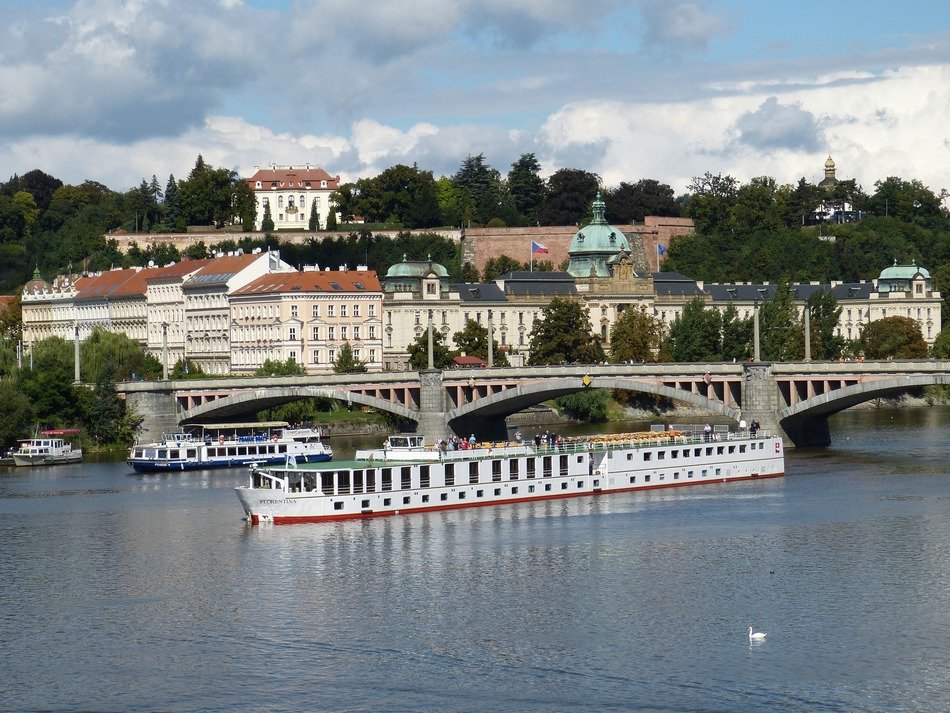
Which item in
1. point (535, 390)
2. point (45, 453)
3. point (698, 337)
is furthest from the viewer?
point (698, 337)

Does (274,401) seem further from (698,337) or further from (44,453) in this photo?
(698,337)

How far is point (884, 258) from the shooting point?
176250mm

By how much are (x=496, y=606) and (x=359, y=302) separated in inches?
3477

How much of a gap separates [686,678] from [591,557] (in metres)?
15.5

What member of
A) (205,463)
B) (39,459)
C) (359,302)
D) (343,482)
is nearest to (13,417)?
(39,459)

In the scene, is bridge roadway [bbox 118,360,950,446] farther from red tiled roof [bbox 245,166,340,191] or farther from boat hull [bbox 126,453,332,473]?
red tiled roof [bbox 245,166,340,191]

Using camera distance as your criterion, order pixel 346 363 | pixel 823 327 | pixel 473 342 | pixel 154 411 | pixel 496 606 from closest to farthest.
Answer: pixel 496 606 → pixel 154 411 → pixel 346 363 → pixel 473 342 → pixel 823 327

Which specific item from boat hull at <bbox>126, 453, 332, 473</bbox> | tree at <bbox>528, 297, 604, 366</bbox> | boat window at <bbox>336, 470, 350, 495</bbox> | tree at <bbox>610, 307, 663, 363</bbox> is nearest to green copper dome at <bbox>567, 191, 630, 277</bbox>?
tree at <bbox>610, 307, 663, 363</bbox>

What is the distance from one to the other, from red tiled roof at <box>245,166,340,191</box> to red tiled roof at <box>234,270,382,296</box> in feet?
131

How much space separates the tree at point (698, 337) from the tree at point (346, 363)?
2112 cm

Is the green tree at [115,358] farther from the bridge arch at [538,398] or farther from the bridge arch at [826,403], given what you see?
the bridge arch at [826,403]

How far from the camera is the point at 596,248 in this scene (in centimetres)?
16175

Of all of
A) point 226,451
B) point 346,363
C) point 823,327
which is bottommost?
point 226,451

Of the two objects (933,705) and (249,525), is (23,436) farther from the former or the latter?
(933,705)
